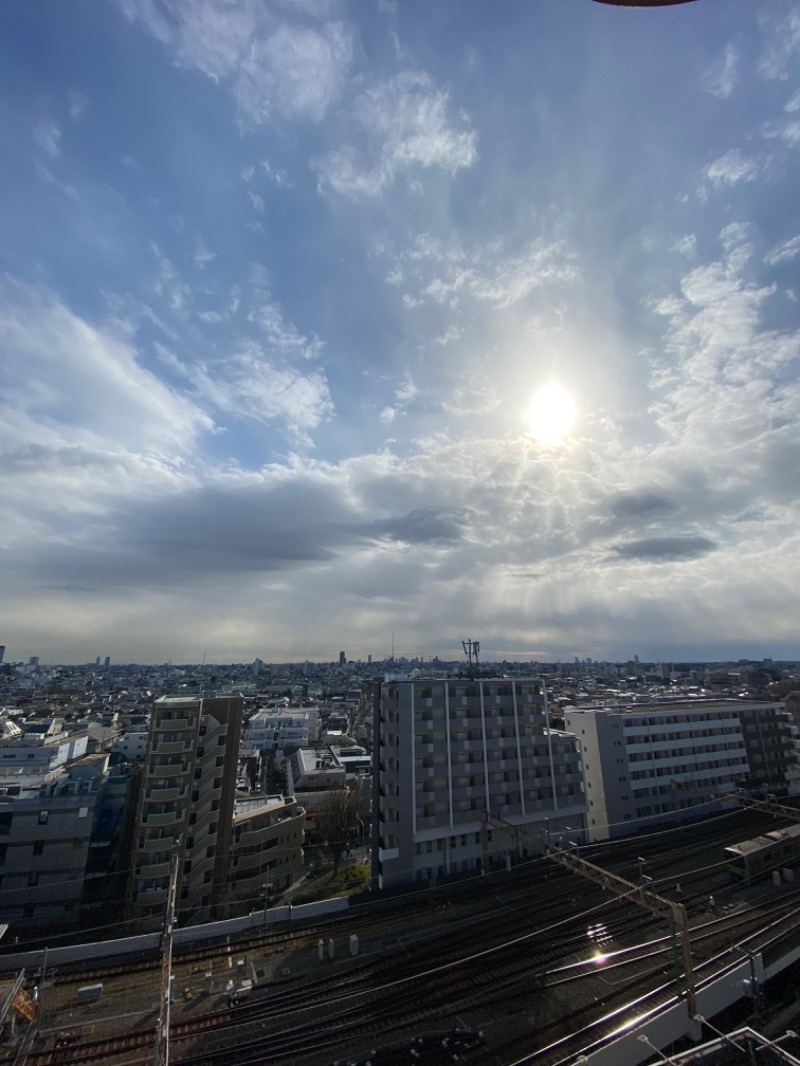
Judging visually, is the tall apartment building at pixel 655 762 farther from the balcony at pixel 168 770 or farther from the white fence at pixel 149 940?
the balcony at pixel 168 770

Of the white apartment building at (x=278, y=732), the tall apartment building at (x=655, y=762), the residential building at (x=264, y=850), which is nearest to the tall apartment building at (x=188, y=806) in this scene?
the residential building at (x=264, y=850)

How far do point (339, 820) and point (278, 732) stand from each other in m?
52.0

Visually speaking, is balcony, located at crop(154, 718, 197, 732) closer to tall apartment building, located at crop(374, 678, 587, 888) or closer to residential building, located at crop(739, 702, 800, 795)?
tall apartment building, located at crop(374, 678, 587, 888)

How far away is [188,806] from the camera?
34531mm

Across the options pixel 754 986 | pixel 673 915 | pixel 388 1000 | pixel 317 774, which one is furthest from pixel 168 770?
pixel 754 986

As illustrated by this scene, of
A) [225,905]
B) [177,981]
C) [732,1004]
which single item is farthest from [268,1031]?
[732,1004]

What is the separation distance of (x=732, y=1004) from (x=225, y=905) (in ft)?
100

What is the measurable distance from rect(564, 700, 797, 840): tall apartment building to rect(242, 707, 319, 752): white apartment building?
190 feet

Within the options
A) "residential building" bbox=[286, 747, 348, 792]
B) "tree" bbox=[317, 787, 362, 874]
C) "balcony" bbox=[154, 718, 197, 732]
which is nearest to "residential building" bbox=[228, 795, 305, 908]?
"tree" bbox=[317, 787, 362, 874]

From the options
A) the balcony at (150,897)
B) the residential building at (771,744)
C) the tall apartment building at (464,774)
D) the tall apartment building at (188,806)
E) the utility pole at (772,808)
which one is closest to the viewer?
the balcony at (150,897)

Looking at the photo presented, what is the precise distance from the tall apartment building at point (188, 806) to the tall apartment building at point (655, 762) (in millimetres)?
30767

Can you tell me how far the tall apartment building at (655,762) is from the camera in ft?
155

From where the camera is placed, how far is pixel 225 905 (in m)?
34.3

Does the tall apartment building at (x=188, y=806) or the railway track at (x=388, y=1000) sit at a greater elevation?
the tall apartment building at (x=188, y=806)
